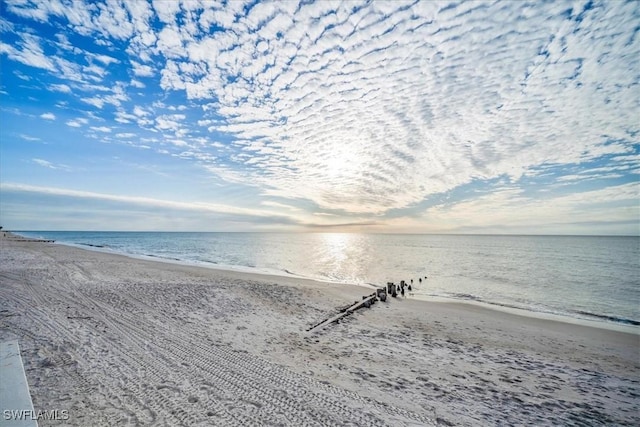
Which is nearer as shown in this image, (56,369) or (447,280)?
(56,369)

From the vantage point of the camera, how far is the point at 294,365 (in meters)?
7.73

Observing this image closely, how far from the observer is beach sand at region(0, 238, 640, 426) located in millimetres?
5645

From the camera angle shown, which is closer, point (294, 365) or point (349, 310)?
point (294, 365)

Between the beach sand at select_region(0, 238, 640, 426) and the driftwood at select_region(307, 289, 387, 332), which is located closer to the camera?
the beach sand at select_region(0, 238, 640, 426)

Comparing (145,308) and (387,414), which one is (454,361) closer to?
(387,414)

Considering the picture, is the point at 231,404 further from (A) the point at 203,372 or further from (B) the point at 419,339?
(B) the point at 419,339

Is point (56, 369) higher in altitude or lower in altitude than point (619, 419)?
higher

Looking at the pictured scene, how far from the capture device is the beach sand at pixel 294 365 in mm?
5645

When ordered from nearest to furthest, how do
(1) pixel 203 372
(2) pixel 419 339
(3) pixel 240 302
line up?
(1) pixel 203 372 < (2) pixel 419 339 < (3) pixel 240 302

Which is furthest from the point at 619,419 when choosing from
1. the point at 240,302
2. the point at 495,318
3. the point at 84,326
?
the point at 84,326

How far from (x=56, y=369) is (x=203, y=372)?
320cm

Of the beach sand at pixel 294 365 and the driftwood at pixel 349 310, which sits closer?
the beach sand at pixel 294 365

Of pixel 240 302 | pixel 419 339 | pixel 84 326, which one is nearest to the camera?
pixel 84 326

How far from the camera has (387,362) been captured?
840 centimetres
